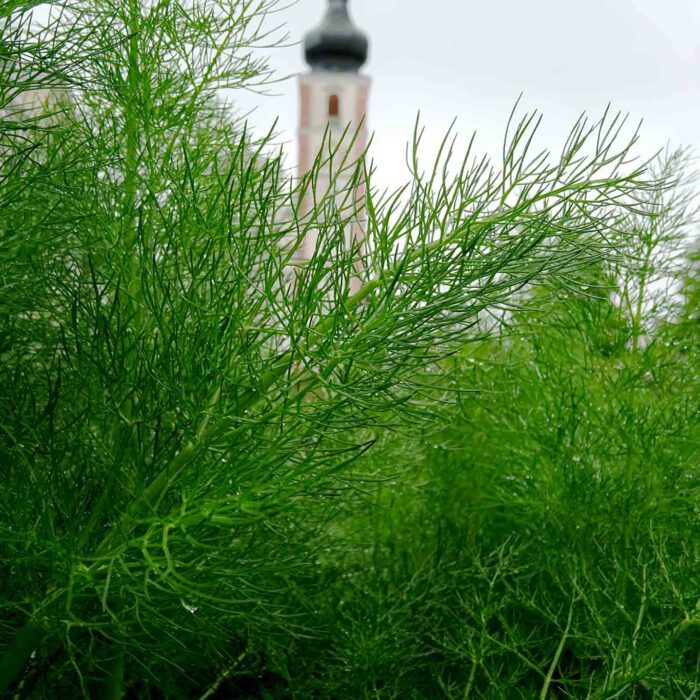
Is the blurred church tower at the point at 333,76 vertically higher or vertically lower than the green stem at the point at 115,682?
higher

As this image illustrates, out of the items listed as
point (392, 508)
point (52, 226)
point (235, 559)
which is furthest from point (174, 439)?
point (392, 508)

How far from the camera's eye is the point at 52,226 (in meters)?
0.92

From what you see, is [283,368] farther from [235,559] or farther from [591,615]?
[591,615]

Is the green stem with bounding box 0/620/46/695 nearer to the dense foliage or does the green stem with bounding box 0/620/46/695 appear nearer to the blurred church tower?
the dense foliage

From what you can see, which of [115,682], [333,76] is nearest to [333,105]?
[333,76]

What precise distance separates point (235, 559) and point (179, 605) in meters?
0.06

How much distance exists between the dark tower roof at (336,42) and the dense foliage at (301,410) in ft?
26.6

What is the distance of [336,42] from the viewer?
8914mm

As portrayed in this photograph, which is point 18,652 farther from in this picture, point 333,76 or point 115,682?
point 333,76

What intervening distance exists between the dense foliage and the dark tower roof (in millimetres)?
8102

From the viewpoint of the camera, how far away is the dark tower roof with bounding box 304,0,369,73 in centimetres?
878

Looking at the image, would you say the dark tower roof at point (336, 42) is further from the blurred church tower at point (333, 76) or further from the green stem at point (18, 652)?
the green stem at point (18, 652)

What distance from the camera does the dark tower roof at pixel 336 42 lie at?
8.78 meters

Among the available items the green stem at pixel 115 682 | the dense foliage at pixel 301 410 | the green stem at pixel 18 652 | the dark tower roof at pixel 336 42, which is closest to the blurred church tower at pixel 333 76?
the dark tower roof at pixel 336 42
